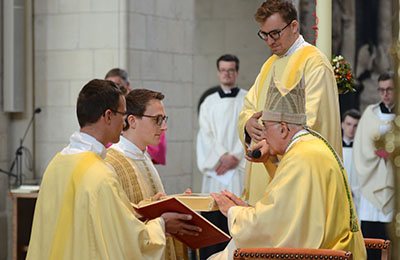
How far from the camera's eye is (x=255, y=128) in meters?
4.07

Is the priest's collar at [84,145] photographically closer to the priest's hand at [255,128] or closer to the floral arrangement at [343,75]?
the priest's hand at [255,128]

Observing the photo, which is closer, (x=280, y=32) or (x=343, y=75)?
(x=280, y=32)

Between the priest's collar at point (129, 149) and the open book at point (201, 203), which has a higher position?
the priest's collar at point (129, 149)

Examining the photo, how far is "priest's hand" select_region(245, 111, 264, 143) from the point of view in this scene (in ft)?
13.3

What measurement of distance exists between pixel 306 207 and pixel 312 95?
1.13m

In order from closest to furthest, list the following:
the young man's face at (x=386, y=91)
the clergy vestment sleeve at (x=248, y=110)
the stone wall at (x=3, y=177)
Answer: the clergy vestment sleeve at (x=248, y=110) < the young man's face at (x=386, y=91) < the stone wall at (x=3, y=177)

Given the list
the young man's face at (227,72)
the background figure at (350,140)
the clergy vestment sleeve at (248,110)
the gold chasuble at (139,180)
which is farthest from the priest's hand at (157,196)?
the background figure at (350,140)

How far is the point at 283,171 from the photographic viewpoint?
10.5 feet

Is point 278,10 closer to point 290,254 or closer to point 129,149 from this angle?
point 129,149

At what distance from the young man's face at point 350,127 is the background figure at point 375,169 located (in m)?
0.55

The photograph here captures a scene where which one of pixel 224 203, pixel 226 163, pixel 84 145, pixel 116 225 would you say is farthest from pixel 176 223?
pixel 226 163

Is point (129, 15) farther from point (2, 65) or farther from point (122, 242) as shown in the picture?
point (122, 242)

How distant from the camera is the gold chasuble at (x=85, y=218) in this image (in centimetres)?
314

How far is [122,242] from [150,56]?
4732mm
